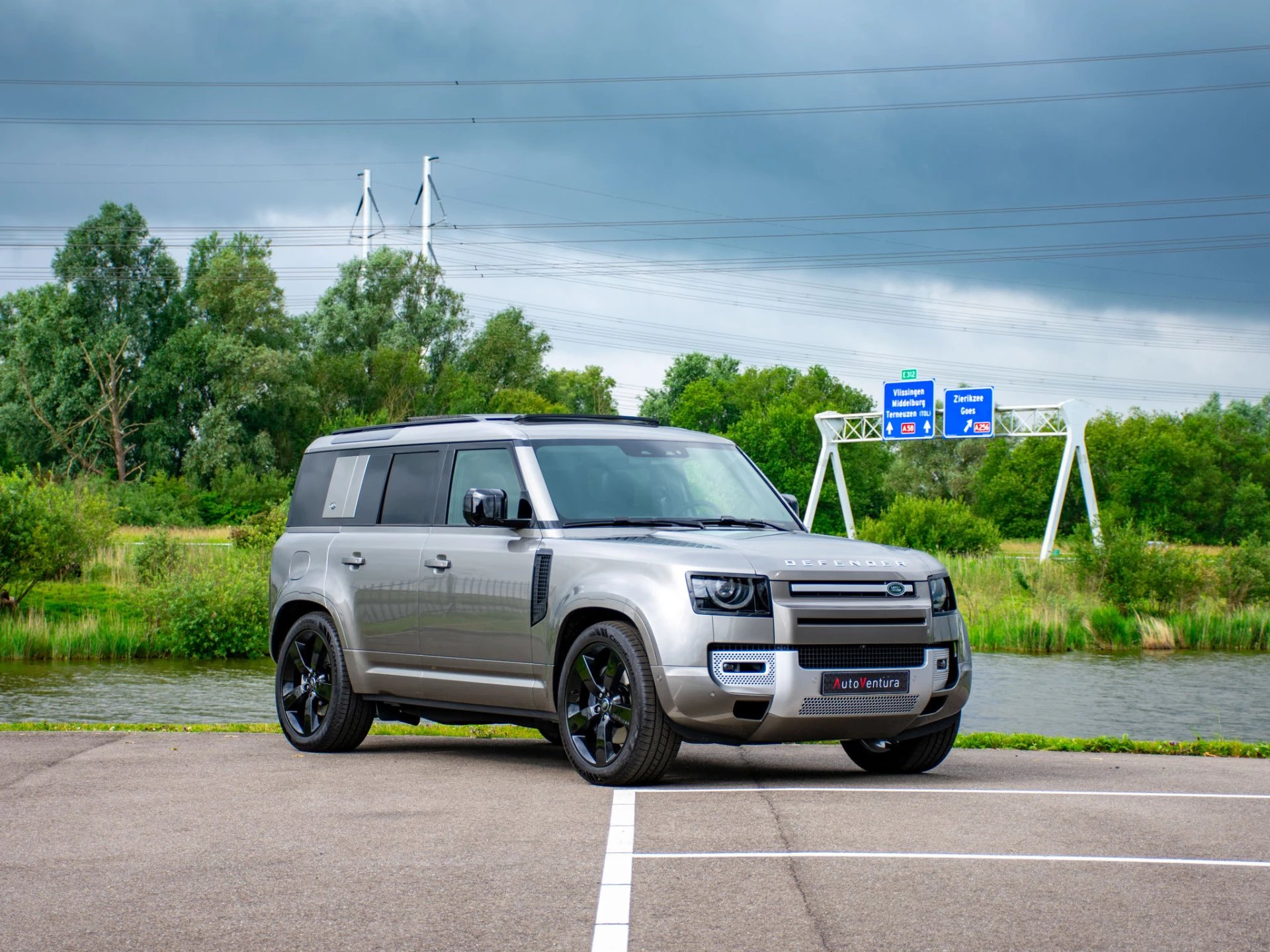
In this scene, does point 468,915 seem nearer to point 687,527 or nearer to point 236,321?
point 687,527

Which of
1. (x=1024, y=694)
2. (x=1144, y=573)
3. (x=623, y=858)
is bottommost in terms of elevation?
(x=1024, y=694)

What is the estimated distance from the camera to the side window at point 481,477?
402 inches

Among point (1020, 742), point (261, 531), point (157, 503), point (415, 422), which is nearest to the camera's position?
point (415, 422)

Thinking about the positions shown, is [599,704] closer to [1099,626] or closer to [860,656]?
[860,656]

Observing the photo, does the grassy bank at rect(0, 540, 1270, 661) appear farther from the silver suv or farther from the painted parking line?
the painted parking line

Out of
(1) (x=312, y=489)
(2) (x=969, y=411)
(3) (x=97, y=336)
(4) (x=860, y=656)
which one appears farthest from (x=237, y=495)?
(4) (x=860, y=656)

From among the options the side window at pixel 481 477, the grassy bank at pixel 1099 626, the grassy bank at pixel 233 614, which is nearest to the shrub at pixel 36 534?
the grassy bank at pixel 233 614

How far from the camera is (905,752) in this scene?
395 inches

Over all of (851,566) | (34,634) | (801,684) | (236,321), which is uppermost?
(236,321)

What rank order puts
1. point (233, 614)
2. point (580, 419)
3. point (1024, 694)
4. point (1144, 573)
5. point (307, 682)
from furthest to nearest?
point (1144, 573) < point (233, 614) < point (1024, 694) < point (307, 682) < point (580, 419)

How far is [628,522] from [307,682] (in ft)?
10.6

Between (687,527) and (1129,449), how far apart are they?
3755 inches

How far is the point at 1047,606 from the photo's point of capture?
121ft

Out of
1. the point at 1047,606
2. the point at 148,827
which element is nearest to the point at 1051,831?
the point at 148,827
